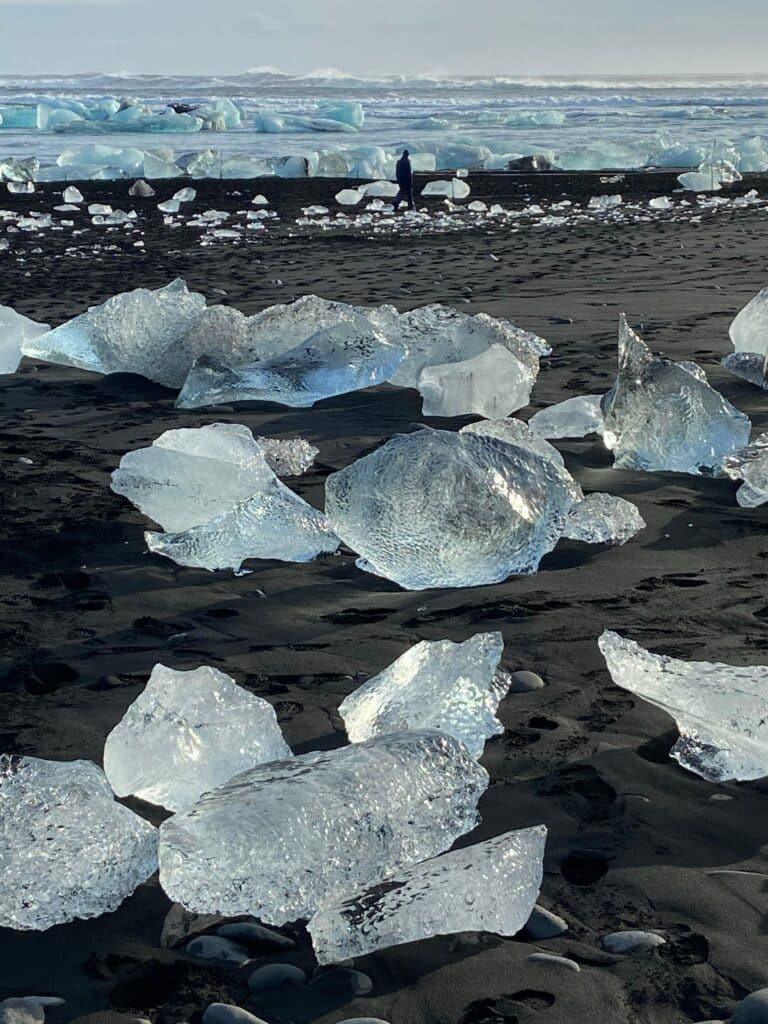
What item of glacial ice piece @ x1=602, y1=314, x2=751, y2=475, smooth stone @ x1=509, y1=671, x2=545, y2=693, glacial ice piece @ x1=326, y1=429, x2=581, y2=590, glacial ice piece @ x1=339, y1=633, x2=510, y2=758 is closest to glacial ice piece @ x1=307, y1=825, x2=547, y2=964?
glacial ice piece @ x1=339, y1=633, x2=510, y2=758

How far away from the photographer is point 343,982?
1.68 meters

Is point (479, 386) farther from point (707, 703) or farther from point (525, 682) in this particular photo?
point (707, 703)

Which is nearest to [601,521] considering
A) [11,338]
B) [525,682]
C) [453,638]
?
[453,638]

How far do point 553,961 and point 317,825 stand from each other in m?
0.42

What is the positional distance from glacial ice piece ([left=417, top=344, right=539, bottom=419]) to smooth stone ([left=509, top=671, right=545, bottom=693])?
2186 mm

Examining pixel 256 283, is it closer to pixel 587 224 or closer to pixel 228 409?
pixel 228 409

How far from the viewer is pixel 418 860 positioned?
1.94m

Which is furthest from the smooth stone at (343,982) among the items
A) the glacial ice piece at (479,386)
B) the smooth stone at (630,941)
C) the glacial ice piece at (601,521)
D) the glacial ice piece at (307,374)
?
the glacial ice piece at (307,374)

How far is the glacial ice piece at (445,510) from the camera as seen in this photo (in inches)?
121

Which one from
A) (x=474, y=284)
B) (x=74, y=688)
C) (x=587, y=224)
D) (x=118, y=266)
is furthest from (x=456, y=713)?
(x=587, y=224)

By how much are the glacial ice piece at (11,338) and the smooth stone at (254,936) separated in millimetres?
4279

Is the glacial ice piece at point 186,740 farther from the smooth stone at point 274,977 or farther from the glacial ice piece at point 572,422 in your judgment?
the glacial ice piece at point 572,422

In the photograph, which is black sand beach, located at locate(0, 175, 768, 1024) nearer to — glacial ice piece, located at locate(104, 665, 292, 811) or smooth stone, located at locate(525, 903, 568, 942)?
smooth stone, located at locate(525, 903, 568, 942)

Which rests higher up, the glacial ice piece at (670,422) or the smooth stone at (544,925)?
the glacial ice piece at (670,422)
